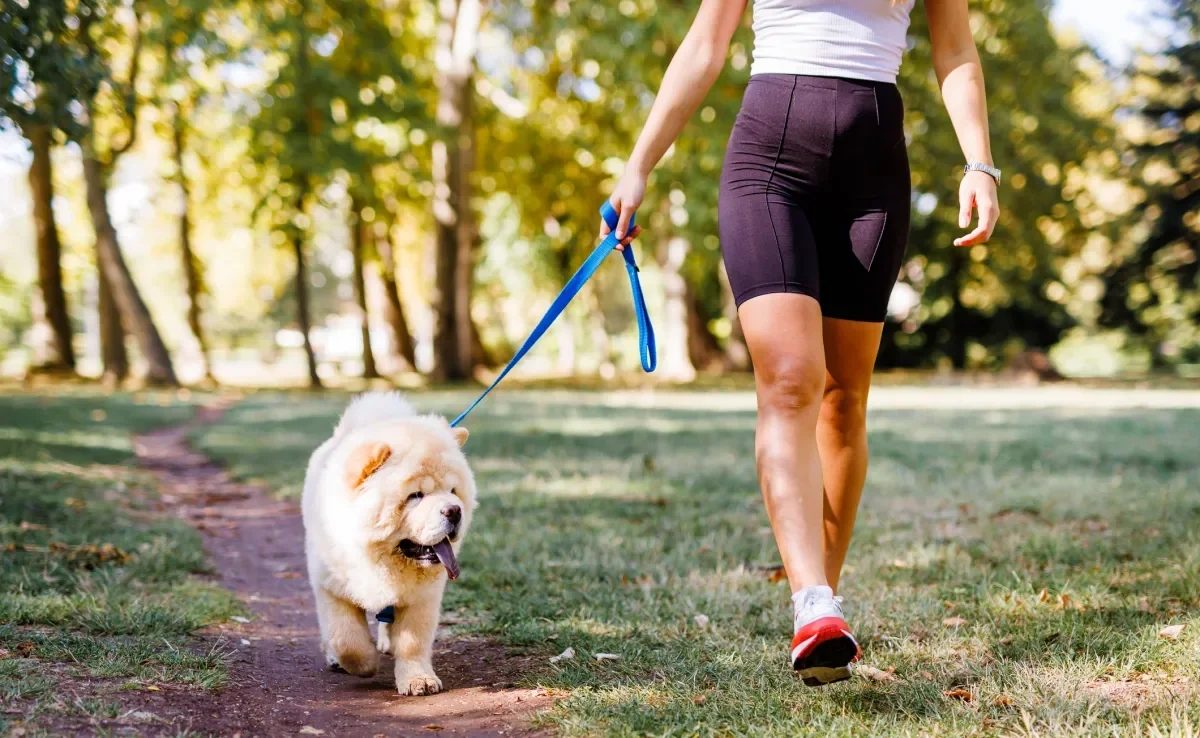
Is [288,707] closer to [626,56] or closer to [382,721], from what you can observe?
[382,721]

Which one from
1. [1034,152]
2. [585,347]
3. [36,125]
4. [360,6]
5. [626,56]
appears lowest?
[585,347]

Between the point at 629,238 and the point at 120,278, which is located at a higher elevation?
the point at 120,278

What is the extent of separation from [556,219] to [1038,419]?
62.4 ft

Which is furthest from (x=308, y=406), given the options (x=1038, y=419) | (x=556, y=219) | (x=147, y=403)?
(x=556, y=219)

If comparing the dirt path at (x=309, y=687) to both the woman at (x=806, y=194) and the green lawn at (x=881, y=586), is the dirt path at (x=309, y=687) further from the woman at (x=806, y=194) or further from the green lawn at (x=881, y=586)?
the woman at (x=806, y=194)

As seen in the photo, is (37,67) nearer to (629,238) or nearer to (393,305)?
(629,238)

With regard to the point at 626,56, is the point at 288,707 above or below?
below

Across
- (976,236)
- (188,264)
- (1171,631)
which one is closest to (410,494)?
(976,236)

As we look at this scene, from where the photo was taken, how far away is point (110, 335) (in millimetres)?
24219

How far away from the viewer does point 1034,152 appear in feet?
82.3

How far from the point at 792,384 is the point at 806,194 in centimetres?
60

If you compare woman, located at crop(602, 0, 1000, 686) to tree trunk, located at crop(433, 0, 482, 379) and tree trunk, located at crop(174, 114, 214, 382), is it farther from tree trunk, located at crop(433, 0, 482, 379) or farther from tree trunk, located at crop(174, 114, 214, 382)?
tree trunk, located at crop(174, 114, 214, 382)

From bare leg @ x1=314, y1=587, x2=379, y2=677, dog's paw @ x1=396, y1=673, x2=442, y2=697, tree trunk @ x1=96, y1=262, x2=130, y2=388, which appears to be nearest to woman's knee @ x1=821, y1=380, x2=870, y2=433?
dog's paw @ x1=396, y1=673, x2=442, y2=697

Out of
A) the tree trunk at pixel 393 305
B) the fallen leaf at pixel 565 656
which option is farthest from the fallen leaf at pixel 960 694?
the tree trunk at pixel 393 305
